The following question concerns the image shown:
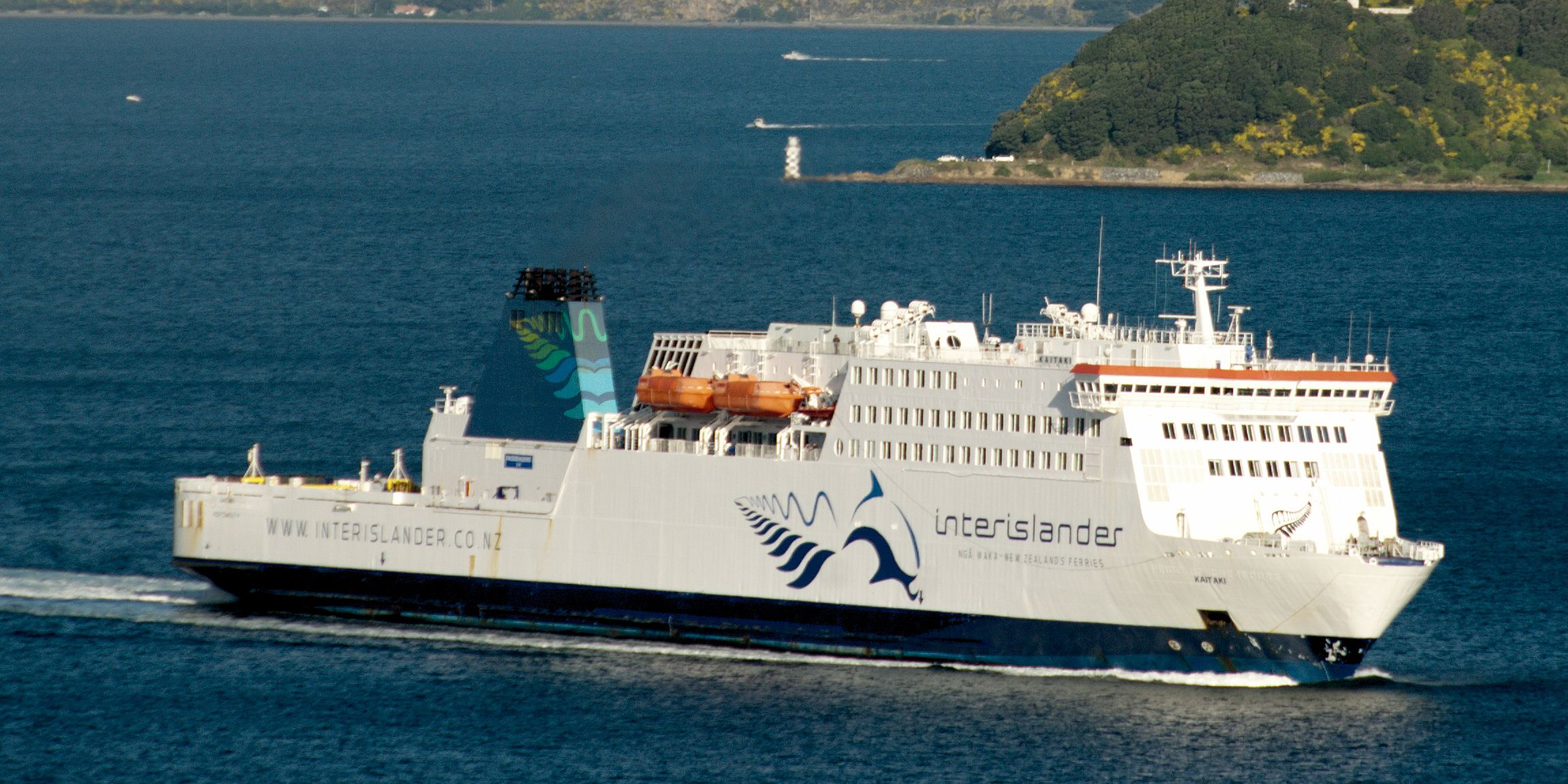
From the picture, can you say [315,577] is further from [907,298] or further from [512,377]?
[907,298]

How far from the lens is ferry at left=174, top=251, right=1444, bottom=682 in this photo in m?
50.0

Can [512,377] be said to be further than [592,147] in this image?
No

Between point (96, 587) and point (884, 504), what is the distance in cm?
1912

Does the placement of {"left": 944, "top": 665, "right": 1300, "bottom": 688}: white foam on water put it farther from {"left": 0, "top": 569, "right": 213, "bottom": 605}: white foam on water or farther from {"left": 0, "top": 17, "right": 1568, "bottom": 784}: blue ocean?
{"left": 0, "top": 569, "right": 213, "bottom": 605}: white foam on water

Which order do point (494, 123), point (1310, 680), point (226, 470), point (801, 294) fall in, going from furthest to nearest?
point (494, 123) < point (801, 294) < point (226, 470) < point (1310, 680)

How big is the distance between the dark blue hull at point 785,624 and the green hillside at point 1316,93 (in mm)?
106046

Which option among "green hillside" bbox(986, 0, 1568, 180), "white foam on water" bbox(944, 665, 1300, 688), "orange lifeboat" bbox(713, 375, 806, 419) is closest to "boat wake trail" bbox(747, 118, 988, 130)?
"green hillside" bbox(986, 0, 1568, 180)

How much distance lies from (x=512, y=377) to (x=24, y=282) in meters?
47.7

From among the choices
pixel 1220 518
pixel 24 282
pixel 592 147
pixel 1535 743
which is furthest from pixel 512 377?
pixel 592 147

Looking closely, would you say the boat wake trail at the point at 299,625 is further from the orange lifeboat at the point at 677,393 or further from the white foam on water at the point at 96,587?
the orange lifeboat at the point at 677,393

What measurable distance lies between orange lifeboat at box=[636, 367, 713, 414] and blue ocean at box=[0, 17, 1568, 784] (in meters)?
5.44

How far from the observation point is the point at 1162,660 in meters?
50.4

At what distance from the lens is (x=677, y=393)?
5478cm

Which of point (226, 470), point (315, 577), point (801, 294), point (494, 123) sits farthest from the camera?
point (494, 123)
